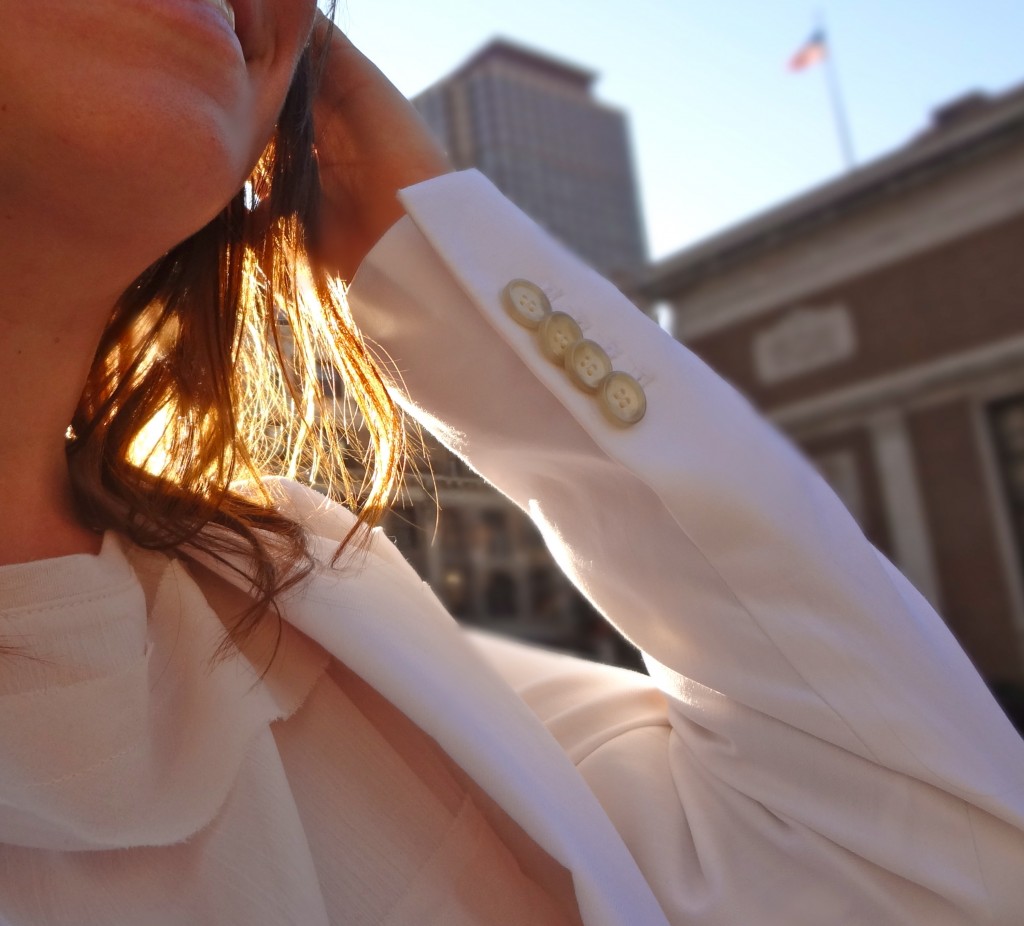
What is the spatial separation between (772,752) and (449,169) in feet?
2.05

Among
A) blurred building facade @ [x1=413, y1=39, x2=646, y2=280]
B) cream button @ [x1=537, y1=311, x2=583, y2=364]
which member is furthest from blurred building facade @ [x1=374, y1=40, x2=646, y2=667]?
cream button @ [x1=537, y1=311, x2=583, y2=364]

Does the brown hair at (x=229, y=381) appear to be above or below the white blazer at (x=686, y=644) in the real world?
above

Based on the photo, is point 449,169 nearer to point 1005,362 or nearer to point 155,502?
point 155,502

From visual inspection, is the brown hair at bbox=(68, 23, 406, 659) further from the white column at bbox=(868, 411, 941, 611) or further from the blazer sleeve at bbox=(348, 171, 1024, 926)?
the white column at bbox=(868, 411, 941, 611)

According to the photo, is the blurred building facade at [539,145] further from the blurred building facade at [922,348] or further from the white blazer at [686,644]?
the blurred building facade at [922,348]

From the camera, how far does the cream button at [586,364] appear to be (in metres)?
0.82

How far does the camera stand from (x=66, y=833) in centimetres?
61

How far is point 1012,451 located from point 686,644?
11.0 meters

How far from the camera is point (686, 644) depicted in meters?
0.86

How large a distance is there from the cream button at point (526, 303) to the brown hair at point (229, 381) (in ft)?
0.55

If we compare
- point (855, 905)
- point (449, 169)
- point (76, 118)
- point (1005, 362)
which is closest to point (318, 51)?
point (449, 169)

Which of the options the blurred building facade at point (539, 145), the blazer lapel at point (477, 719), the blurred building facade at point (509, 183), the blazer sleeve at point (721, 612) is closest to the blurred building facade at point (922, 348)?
the blurred building facade at point (509, 183)

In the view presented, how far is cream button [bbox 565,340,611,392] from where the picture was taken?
0.82 m

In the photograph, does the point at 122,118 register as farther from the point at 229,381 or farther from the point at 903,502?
the point at 903,502
